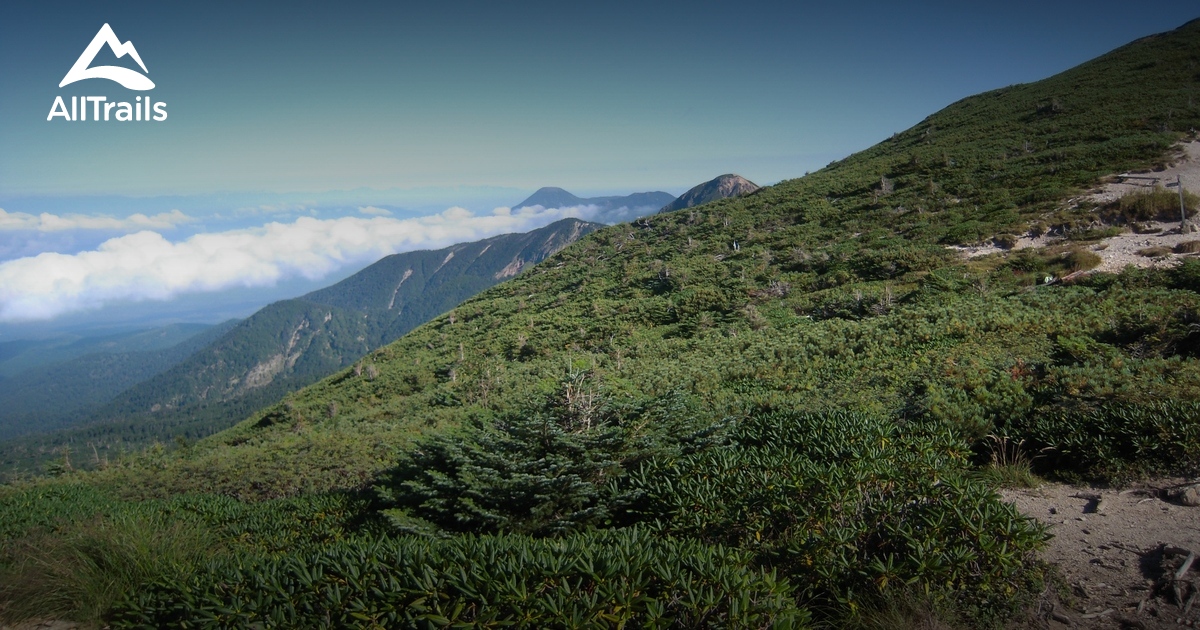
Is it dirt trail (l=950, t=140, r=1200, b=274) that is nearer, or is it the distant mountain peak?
dirt trail (l=950, t=140, r=1200, b=274)

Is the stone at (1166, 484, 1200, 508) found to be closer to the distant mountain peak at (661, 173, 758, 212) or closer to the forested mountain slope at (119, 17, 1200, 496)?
the forested mountain slope at (119, 17, 1200, 496)

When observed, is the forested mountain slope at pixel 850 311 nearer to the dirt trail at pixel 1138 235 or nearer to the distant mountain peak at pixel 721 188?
the dirt trail at pixel 1138 235

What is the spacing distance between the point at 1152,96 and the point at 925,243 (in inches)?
1011

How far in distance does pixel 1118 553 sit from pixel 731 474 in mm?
2962

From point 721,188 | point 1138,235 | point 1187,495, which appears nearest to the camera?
point 1187,495

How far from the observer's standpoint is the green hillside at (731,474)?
10.5 feet

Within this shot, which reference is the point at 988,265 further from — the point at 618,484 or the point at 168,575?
the point at 168,575

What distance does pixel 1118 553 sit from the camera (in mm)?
4258

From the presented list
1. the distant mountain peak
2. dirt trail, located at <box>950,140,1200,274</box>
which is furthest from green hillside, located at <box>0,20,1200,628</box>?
the distant mountain peak

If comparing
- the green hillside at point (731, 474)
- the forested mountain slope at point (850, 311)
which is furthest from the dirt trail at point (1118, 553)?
the forested mountain slope at point (850, 311)

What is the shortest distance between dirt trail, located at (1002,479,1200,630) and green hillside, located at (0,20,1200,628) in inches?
12.8

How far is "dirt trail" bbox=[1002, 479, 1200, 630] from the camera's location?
3504 millimetres

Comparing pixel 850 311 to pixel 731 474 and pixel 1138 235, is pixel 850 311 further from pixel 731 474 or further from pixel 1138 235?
pixel 731 474

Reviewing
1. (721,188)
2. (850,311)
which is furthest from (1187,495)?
(721,188)
